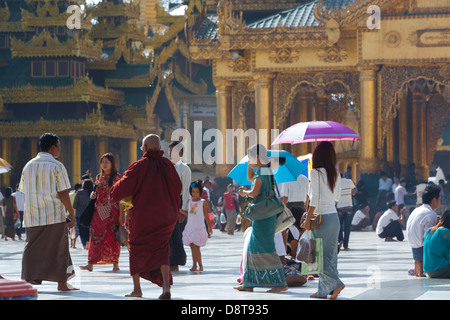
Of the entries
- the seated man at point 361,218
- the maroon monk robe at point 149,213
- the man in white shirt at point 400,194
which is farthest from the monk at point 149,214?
the seated man at point 361,218

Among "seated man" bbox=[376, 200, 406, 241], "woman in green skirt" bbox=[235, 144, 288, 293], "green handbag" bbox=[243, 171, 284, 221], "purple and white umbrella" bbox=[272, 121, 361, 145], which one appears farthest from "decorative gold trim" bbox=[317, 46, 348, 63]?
"green handbag" bbox=[243, 171, 284, 221]

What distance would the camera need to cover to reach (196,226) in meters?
14.4

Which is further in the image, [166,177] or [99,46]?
[99,46]

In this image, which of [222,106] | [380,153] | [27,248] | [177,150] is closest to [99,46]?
[222,106]

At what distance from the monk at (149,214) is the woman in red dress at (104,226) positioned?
3.65 m

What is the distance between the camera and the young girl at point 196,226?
559 inches

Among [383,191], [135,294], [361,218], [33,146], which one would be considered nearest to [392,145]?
[383,191]

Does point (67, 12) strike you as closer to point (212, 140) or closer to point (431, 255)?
point (212, 140)

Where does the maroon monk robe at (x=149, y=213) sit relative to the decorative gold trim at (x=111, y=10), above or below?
below

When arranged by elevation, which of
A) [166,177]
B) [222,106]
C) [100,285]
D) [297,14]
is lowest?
[100,285]

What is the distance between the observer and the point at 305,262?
10359 millimetres

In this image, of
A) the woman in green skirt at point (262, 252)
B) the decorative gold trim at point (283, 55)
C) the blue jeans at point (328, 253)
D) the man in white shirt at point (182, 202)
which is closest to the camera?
the blue jeans at point (328, 253)

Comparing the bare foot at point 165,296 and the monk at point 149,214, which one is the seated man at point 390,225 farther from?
the bare foot at point 165,296
